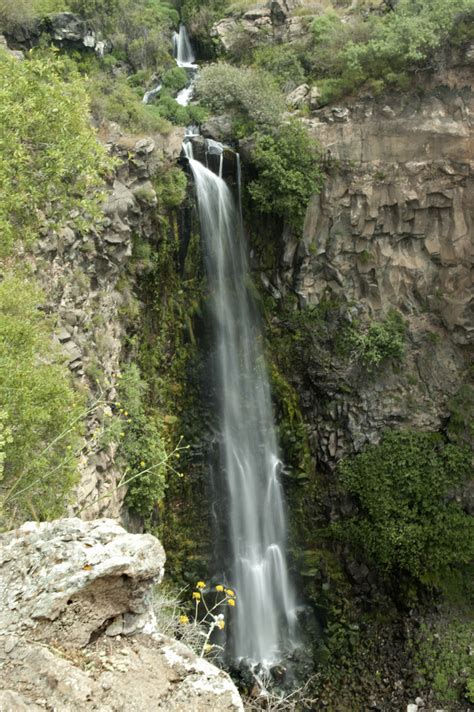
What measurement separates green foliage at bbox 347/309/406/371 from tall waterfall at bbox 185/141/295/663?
2658 millimetres

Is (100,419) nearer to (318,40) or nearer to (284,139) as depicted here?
(284,139)

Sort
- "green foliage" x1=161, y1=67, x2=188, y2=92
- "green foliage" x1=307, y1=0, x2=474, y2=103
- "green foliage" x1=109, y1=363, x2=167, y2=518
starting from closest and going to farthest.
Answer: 1. "green foliage" x1=109, y1=363, x2=167, y2=518
2. "green foliage" x1=307, y1=0, x2=474, y2=103
3. "green foliage" x1=161, y1=67, x2=188, y2=92

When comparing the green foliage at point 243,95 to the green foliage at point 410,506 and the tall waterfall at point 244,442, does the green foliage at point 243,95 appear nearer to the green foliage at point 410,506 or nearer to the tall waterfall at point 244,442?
the tall waterfall at point 244,442

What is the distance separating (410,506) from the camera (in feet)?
44.8

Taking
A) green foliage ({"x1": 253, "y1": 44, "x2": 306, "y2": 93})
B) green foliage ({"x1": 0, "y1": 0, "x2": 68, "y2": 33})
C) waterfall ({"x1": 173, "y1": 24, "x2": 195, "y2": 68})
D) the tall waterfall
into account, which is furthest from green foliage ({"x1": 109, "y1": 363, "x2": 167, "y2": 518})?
waterfall ({"x1": 173, "y1": 24, "x2": 195, "y2": 68})

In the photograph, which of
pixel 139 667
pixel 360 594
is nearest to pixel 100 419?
pixel 139 667

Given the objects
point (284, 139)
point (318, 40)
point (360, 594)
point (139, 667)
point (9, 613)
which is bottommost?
point (360, 594)

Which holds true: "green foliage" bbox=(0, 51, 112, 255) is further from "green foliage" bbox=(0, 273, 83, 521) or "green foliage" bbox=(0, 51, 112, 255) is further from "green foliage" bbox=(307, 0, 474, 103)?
"green foliage" bbox=(307, 0, 474, 103)

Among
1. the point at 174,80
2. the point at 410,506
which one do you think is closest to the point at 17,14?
the point at 174,80

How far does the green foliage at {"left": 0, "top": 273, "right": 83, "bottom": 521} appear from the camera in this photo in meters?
5.31

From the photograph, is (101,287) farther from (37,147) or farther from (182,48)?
(182,48)

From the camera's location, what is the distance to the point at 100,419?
880cm

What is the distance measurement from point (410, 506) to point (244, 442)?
453cm

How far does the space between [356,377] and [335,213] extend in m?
4.50
